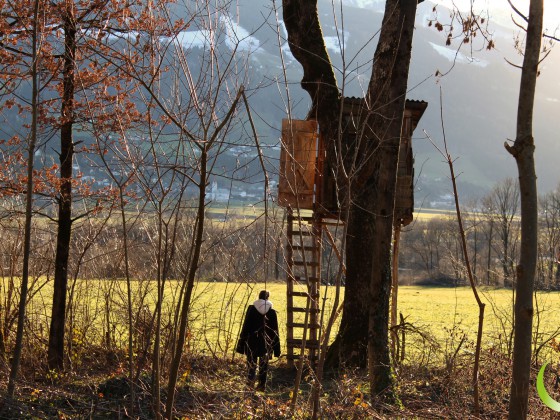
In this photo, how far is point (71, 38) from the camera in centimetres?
991

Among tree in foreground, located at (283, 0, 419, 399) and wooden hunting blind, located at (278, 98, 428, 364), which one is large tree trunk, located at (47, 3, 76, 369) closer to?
tree in foreground, located at (283, 0, 419, 399)

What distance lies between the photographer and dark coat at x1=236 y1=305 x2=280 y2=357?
36.4 feet

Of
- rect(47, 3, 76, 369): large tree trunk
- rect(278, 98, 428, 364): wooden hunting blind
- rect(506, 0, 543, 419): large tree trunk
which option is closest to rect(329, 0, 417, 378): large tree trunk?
rect(278, 98, 428, 364): wooden hunting blind

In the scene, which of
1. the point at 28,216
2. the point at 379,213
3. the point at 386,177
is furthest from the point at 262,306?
the point at 28,216

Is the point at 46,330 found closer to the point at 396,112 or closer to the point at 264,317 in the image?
the point at 264,317

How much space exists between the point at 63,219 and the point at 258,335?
3.45 meters

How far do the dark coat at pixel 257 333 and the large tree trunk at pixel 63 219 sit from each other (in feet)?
9.03

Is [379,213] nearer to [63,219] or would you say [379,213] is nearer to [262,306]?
[262,306]

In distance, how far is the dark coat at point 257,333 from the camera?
1109 cm

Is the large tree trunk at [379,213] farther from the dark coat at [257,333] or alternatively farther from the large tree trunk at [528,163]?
the large tree trunk at [528,163]

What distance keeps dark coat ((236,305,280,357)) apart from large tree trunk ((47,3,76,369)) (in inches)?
108

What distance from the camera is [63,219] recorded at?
1068 centimetres

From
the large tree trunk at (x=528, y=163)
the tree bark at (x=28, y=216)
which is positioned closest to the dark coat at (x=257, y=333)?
the tree bark at (x=28, y=216)

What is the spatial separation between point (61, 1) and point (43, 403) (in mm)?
5358
